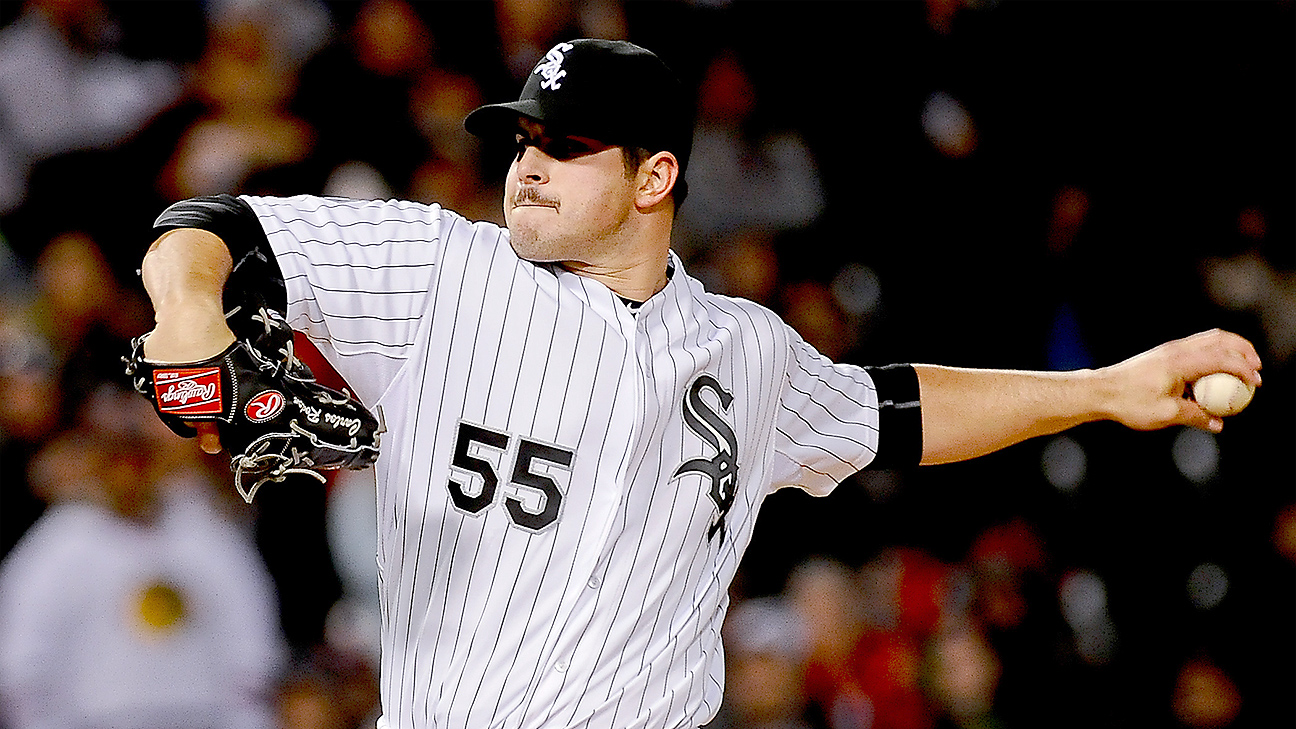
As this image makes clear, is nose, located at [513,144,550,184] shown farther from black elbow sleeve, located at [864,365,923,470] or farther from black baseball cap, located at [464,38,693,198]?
black elbow sleeve, located at [864,365,923,470]

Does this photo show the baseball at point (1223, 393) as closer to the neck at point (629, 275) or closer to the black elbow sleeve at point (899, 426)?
the black elbow sleeve at point (899, 426)

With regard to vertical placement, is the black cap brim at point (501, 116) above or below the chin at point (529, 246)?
above

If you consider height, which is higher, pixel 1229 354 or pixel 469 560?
pixel 1229 354

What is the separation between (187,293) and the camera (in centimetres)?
194

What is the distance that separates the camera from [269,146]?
4973 mm

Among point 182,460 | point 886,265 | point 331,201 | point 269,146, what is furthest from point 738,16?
point 331,201

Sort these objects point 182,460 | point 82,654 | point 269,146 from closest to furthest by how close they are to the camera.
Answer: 1. point 82,654
2. point 182,460
3. point 269,146

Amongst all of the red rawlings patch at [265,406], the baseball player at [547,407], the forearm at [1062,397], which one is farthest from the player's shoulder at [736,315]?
the red rawlings patch at [265,406]

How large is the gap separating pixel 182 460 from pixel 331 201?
2442 mm

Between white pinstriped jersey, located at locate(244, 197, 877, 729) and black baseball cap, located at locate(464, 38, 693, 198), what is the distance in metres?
0.22

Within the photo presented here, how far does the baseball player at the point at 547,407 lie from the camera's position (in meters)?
2.33

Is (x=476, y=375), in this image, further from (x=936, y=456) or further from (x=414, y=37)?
(x=414, y=37)

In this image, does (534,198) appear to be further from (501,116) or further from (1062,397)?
(1062,397)

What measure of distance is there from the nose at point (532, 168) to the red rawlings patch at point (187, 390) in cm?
77
